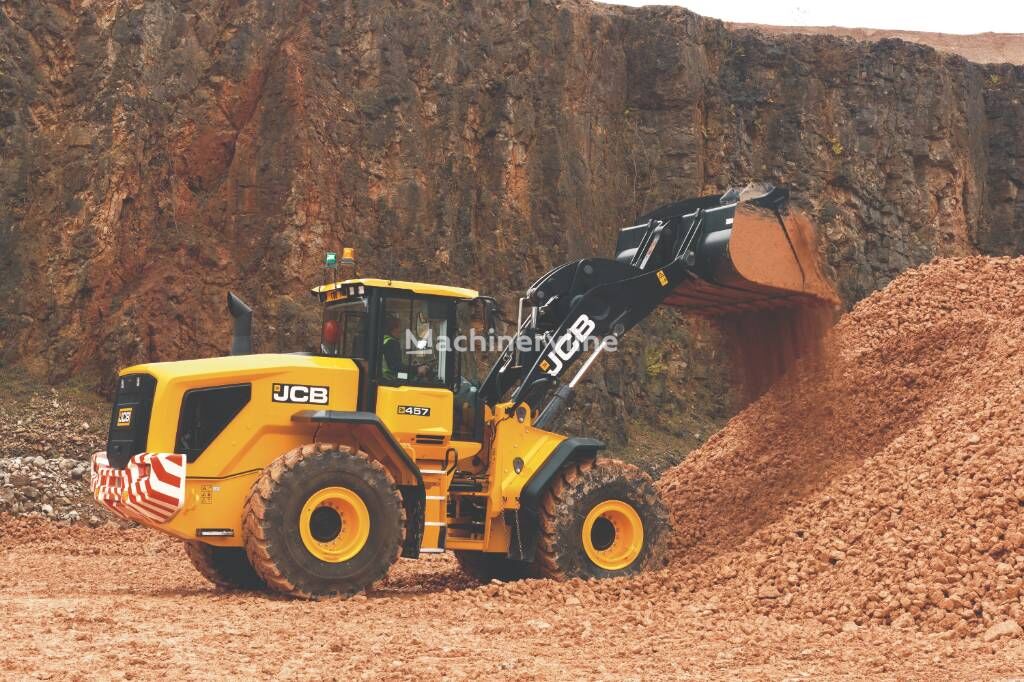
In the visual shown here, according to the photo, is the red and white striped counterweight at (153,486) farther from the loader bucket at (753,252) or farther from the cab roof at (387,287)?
the loader bucket at (753,252)

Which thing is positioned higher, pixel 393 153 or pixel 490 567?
pixel 393 153

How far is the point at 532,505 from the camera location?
10578mm

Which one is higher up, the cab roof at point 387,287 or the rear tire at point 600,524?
the cab roof at point 387,287

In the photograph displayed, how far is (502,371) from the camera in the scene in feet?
36.3

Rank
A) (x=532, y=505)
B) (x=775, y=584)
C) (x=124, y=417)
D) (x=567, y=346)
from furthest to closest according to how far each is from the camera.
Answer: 1. (x=567, y=346)
2. (x=532, y=505)
3. (x=124, y=417)
4. (x=775, y=584)

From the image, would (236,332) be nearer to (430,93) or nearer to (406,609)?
(406,609)

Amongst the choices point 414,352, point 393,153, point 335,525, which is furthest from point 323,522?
point 393,153

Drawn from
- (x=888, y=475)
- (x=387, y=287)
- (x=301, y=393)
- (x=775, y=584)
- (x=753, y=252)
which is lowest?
(x=775, y=584)

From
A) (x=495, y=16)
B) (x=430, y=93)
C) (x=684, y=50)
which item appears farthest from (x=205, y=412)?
(x=684, y=50)

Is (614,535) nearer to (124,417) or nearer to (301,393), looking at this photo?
(301,393)

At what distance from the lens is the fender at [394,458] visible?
32.5ft

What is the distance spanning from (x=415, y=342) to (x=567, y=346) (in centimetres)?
145

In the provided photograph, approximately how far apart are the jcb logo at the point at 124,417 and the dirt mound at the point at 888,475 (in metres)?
4.66

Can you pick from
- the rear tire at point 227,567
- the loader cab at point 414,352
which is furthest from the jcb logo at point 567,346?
the rear tire at point 227,567
